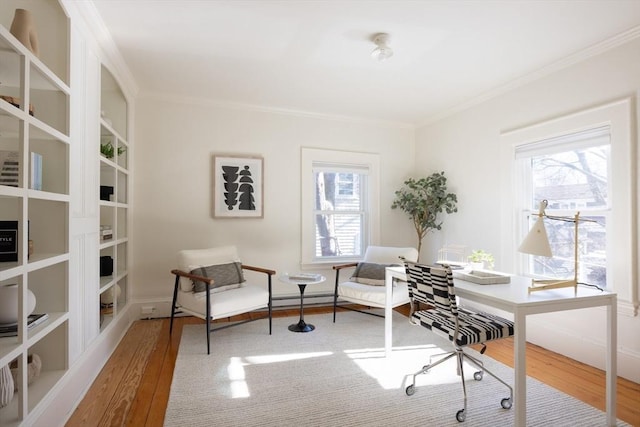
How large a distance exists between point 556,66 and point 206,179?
368cm

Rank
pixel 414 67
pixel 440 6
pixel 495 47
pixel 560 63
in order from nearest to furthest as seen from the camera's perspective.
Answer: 1. pixel 440 6
2. pixel 495 47
3. pixel 560 63
4. pixel 414 67

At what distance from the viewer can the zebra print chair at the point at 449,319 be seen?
2.03 m

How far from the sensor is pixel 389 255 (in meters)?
4.00

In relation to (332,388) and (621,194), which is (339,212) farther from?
(621,194)

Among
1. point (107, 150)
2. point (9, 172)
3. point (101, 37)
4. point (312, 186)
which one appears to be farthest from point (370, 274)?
point (101, 37)

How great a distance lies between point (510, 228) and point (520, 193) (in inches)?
14.4

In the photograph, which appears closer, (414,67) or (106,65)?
(106,65)

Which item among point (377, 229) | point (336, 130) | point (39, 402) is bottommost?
point (39, 402)

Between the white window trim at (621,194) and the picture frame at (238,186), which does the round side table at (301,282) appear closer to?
the picture frame at (238,186)

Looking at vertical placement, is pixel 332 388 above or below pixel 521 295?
below

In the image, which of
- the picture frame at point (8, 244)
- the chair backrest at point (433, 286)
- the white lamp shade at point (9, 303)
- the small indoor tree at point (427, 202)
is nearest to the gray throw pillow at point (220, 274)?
the white lamp shade at point (9, 303)

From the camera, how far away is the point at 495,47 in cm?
271

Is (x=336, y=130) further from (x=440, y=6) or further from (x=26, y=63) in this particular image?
(x=26, y=63)

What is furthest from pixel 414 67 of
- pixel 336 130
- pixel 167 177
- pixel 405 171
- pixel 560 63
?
pixel 167 177
